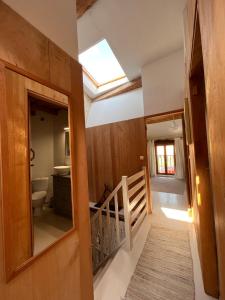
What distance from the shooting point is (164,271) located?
185 centimetres

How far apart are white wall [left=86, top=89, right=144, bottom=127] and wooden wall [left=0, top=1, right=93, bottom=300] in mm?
2553

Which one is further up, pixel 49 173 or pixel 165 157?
pixel 49 173

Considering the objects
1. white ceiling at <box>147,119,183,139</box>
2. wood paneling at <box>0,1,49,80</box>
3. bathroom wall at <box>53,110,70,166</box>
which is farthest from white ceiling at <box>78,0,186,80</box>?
white ceiling at <box>147,119,183,139</box>

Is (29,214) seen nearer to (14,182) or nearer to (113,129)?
(14,182)

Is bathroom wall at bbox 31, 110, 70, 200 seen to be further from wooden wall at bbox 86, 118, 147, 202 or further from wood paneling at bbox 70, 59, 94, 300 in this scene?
wooden wall at bbox 86, 118, 147, 202

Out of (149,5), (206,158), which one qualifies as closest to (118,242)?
(206,158)

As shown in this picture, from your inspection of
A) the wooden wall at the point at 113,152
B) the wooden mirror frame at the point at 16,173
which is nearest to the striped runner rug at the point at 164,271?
the wooden mirror frame at the point at 16,173

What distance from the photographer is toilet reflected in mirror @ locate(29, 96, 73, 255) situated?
3.43ft

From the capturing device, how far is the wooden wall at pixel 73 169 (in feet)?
2.83

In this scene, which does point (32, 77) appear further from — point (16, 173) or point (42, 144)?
point (16, 173)

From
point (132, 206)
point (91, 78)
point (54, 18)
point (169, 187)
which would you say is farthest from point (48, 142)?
point (169, 187)

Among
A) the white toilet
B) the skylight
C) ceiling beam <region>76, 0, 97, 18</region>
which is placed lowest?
the white toilet

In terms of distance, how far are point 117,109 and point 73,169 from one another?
323 cm

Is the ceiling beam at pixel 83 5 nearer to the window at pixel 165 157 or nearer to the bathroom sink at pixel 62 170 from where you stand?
the bathroom sink at pixel 62 170
